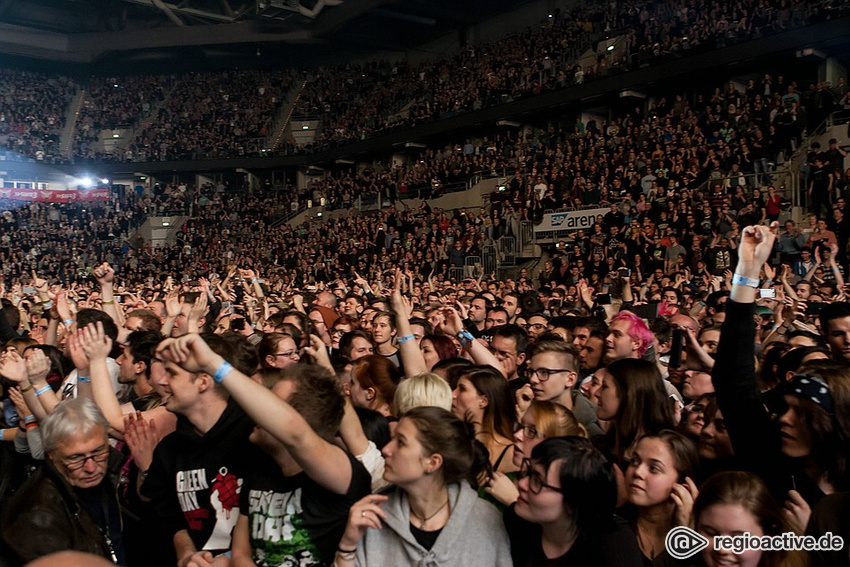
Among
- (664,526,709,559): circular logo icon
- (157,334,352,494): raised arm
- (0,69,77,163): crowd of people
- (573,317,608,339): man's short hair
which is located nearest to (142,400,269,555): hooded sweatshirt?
(157,334,352,494): raised arm

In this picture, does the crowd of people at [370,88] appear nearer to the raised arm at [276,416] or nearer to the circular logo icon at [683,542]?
the circular logo icon at [683,542]

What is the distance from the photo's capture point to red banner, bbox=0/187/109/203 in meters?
38.8

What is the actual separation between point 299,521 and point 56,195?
1678 inches

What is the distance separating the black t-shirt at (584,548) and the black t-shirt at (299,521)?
63 centimetres

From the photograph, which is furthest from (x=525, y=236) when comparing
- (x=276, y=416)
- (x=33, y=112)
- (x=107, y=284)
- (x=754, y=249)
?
(x=33, y=112)

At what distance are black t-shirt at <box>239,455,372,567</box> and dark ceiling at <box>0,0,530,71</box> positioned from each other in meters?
33.5

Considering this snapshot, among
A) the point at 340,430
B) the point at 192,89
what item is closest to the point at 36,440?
the point at 340,430

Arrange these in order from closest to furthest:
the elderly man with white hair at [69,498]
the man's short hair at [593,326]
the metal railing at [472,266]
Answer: the elderly man with white hair at [69,498]
the man's short hair at [593,326]
the metal railing at [472,266]

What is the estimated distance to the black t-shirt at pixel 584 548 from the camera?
247cm

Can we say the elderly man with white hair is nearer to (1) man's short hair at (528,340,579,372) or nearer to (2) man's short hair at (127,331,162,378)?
(2) man's short hair at (127,331,162,378)

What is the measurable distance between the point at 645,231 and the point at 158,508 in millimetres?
14265

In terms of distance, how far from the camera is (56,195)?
39875mm

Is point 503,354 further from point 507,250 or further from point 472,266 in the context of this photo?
point 507,250

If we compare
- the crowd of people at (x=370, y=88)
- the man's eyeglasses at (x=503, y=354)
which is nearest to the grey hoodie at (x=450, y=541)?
the man's eyeglasses at (x=503, y=354)
